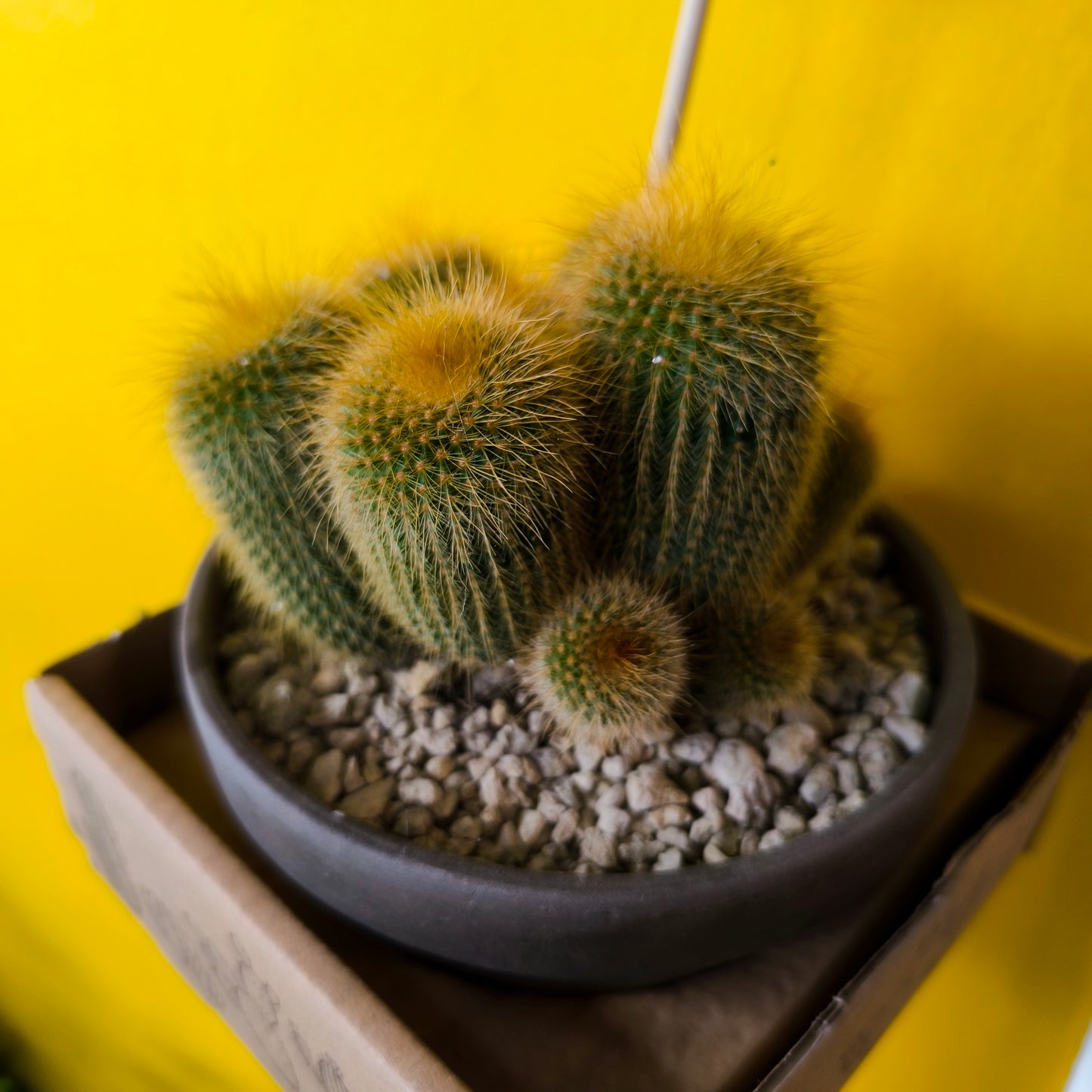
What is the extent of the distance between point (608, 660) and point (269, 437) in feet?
0.98

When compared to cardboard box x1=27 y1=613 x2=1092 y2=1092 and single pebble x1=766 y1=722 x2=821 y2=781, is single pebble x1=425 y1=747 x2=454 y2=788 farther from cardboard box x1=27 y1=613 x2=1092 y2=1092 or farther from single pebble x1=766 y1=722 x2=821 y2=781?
single pebble x1=766 y1=722 x2=821 y2=781

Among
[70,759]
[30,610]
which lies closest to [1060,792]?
[70,759]

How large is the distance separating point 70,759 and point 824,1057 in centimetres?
65

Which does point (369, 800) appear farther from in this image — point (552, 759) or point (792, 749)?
point (792, 749)

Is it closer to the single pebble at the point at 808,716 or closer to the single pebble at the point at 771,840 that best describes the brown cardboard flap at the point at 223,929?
the single pebble at the point at 771,840

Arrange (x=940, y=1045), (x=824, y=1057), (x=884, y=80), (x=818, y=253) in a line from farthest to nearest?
(x=940, y=1045), (x=884, y=80), (x=818, y=253), (x=824, y=1057)

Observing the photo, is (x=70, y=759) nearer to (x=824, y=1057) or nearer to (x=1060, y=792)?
(x=824, y=1057)

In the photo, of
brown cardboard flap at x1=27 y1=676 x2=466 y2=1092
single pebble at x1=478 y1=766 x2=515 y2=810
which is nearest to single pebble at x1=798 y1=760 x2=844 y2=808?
single pebble at x1=478 y1=766 x2=515 y2=810

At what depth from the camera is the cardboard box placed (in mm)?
631

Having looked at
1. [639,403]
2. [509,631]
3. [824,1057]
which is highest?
[639,403]

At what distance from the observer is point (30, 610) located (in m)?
1.19

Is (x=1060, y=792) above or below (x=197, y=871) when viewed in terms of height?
below

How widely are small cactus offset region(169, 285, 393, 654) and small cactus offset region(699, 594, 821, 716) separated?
11.7 inches

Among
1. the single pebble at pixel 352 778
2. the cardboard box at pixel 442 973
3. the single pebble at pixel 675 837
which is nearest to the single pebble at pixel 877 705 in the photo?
the cardboard box at pixel 442 973
